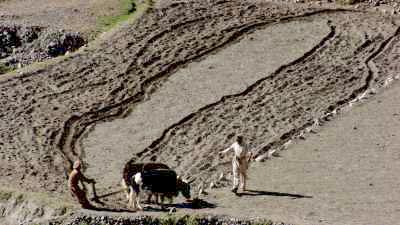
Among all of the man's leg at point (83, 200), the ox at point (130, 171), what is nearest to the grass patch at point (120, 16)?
the ox at point (130, 171)

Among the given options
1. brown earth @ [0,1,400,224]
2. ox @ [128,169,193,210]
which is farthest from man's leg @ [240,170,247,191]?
ox @ [128,169,193,210]

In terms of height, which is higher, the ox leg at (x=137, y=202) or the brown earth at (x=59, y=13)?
the brown earth at (x=59, y=13)

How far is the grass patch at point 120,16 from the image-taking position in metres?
45.1

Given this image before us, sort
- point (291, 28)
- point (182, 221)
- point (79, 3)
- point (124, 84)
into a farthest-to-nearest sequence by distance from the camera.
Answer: point (79, 3)
point (291, 28)
point (124, 84)
point (182, 221)

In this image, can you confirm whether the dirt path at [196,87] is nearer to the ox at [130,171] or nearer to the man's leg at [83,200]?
the ox at [130,171]

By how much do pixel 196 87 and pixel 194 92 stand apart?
60 centimetres

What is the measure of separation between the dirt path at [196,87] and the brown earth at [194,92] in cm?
6

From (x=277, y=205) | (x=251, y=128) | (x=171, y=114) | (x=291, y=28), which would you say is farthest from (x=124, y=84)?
(x=277, y=205)

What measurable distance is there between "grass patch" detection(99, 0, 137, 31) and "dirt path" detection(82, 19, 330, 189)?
5.50 m

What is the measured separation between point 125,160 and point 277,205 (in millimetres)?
6532

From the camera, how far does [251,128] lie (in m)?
34.2

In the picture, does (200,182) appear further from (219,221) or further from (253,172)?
(219,221)

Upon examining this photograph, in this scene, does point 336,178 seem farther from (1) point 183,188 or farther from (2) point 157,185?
(2) point 157,185

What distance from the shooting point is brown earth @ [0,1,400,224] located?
3109 centimetres
